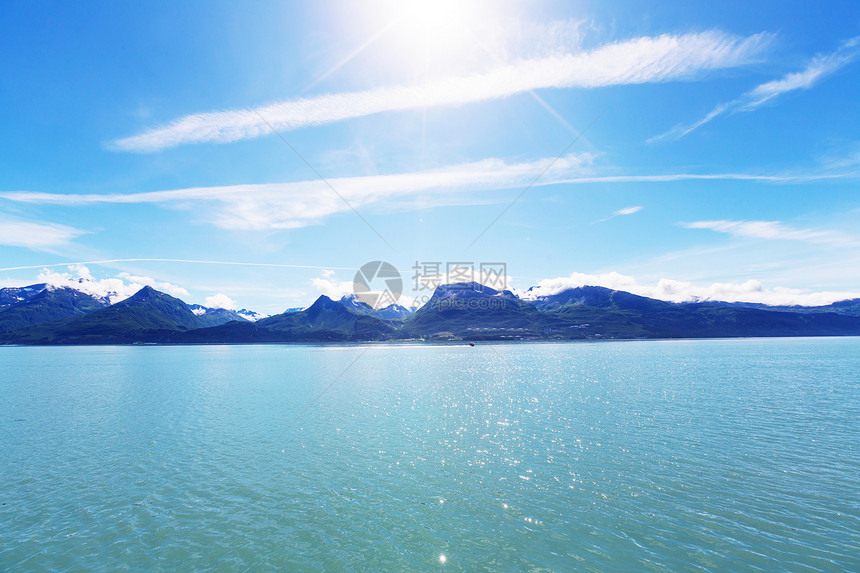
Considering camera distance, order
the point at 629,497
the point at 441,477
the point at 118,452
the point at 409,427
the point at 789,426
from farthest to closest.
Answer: the point at 409,427 < the point at 789,426 < the point at 118,452 < the point at 441,477 < the point at 629,497

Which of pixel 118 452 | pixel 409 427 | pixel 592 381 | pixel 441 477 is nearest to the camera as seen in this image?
pixel 441 477

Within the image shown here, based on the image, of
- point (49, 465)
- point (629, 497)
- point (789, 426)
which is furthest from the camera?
point (789, 426)

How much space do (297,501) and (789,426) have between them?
5432cm

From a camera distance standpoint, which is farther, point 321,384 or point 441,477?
point 321,384

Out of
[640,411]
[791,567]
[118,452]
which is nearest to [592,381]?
[640,411]

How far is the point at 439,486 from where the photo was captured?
31.0 metres

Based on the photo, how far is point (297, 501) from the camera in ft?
94.2

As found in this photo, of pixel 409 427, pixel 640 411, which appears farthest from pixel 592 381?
pixel 409 427

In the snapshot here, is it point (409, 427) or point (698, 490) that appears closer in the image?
point (698, 490)

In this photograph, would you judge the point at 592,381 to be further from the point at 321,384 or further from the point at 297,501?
the point at 297,501

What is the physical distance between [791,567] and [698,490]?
370 inches

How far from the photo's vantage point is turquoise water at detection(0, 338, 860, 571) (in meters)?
21.7

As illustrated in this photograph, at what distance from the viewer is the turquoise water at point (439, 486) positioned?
21656 millimetres

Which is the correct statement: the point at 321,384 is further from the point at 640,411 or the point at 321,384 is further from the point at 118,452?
the point at 640,411
